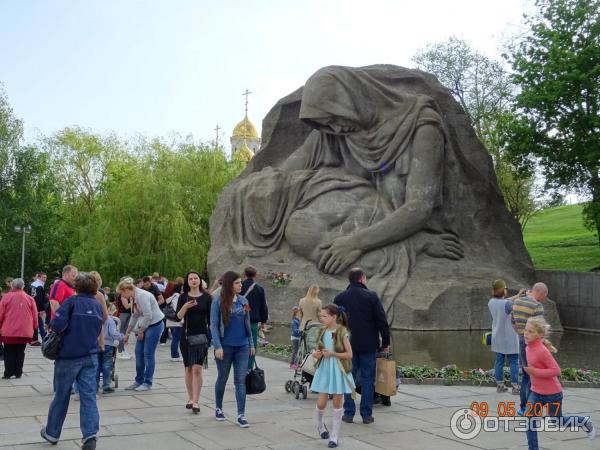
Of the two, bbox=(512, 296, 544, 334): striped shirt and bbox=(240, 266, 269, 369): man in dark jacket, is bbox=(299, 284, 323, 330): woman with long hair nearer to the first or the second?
bbox=(240, 266, 269, 369): man in dark jacket

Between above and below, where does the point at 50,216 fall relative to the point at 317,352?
above

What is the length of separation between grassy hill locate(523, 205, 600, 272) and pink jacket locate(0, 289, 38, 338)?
79.1ft

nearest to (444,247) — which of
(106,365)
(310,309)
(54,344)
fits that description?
(310,309)

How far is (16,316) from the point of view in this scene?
11227 mm

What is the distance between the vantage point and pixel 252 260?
1906 centimetres

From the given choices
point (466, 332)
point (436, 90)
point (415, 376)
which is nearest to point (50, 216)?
point (436, 90)

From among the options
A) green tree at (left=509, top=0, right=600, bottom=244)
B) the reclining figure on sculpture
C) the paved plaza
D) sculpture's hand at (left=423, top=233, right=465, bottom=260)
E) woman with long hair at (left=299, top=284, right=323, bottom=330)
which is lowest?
the paved plaza

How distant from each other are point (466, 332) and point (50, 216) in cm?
2951

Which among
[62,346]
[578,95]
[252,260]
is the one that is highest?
[578,95]

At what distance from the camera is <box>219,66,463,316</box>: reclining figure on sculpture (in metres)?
17.7

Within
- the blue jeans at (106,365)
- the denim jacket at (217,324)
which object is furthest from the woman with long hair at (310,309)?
the blue jeans at (106,365)

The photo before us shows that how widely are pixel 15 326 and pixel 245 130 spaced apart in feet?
218

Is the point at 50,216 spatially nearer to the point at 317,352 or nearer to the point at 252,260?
the point at 252,260

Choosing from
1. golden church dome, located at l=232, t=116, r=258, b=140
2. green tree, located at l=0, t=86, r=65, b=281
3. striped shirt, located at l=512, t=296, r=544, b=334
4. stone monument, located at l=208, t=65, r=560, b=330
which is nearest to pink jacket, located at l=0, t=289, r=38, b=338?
striped shirt, located at l=512, t=296, r=544, b=334
